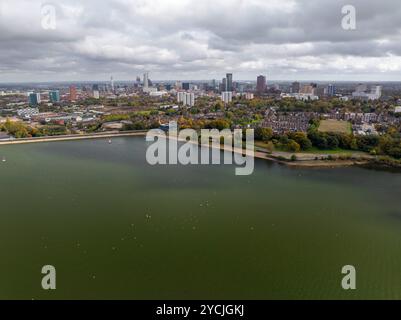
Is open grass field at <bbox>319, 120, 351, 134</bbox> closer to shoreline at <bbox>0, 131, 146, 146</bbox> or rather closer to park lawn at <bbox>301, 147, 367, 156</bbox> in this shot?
park lawn at <bbox>301, 147, 367, 156</bbox>

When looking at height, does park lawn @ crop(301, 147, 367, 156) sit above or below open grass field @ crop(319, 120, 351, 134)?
below

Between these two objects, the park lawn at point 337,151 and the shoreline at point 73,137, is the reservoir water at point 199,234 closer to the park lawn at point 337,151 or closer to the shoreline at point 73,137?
the park lawn at point 337,151

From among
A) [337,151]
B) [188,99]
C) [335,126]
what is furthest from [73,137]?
[188,99]

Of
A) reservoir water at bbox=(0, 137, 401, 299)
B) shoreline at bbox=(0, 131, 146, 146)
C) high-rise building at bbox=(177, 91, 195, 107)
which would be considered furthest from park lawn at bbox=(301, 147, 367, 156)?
high-rise building at bbox=(177, 91, 195, 107)

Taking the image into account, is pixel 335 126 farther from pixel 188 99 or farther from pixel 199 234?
pixel 188 99

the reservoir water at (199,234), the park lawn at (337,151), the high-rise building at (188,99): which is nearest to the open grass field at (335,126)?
the park lawn at (337,151)

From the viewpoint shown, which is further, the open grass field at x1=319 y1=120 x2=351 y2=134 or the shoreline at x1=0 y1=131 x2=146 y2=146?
the open grass field at x1=319 y1=120 x2=351 y2=134

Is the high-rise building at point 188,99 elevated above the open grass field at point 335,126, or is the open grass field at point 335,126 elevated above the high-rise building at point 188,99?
the high-rise building at point 188,99
